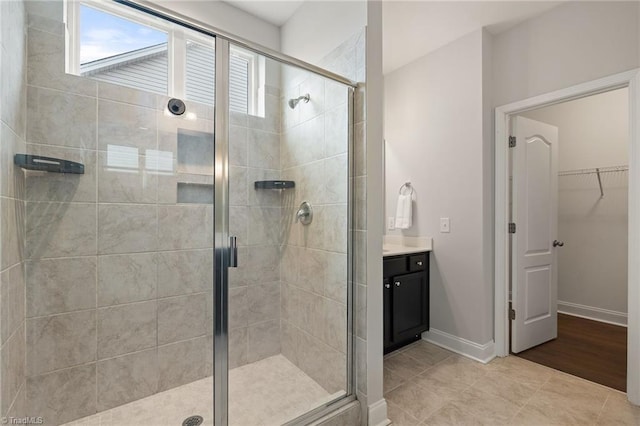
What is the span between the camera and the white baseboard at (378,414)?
5.43 ft

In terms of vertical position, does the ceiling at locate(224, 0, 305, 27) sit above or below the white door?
above

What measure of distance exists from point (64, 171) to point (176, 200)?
56 centimetres

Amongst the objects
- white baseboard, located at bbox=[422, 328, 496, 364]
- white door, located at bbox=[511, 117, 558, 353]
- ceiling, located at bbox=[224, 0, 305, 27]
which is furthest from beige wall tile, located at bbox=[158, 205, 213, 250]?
white door, located at bbox=[511, 117, 558, 353]

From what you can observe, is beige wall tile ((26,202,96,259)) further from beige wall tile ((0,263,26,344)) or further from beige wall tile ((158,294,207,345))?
beige wall tile ((158,294,207,345))

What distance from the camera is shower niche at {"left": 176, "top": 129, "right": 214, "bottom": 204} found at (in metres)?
1.82

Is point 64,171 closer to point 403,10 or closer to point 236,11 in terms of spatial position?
point 236,11

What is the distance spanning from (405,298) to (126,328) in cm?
202

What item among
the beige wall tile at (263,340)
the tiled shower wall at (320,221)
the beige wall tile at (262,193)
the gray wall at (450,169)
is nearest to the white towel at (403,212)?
the gray wall at (450,169)

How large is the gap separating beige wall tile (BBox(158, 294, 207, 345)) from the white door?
8.14 ft

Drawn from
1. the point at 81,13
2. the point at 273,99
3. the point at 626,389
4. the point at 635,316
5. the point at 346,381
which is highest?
the point at 81,13

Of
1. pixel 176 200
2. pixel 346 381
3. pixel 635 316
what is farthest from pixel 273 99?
pixel 635 316

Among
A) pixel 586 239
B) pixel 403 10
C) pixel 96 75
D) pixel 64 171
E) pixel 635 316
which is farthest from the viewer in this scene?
pixel 586 239

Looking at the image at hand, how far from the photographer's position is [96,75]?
1677 millimetres

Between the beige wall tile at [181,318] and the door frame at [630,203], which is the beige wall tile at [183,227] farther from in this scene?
the door frame at [630,203]
